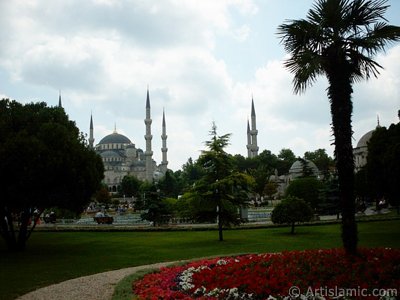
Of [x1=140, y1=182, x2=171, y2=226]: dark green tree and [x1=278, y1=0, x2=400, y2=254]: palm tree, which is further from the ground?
[x1=278, y1=0, x2=400, y2=254]: palm tree

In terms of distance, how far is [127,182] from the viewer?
103062 mm

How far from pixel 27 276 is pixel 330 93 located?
432 inches

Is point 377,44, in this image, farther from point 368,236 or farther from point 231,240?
point 231,240

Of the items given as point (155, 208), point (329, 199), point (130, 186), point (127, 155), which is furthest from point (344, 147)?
Result: point (127, 155)

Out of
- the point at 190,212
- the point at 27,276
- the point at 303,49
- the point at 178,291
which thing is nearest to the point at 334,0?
the point at 303,49

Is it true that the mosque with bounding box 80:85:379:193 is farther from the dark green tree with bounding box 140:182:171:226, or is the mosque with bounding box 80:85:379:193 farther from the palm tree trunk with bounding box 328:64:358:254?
the palm tree trunk with bounding box 328:64:358:254

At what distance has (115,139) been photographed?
153m

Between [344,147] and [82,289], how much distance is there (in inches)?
303

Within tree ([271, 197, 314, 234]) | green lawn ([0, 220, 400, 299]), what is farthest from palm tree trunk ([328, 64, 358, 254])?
tree ([271, 197, 314, 234])

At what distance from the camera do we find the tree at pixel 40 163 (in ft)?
62.2

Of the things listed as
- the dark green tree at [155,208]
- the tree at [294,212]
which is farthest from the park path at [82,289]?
the dark green tree at [155,208]

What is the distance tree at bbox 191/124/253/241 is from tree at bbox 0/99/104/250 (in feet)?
19.6

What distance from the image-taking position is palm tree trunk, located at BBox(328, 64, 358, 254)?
32.9ft

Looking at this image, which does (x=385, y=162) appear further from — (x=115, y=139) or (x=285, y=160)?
(x=115, y=139)
